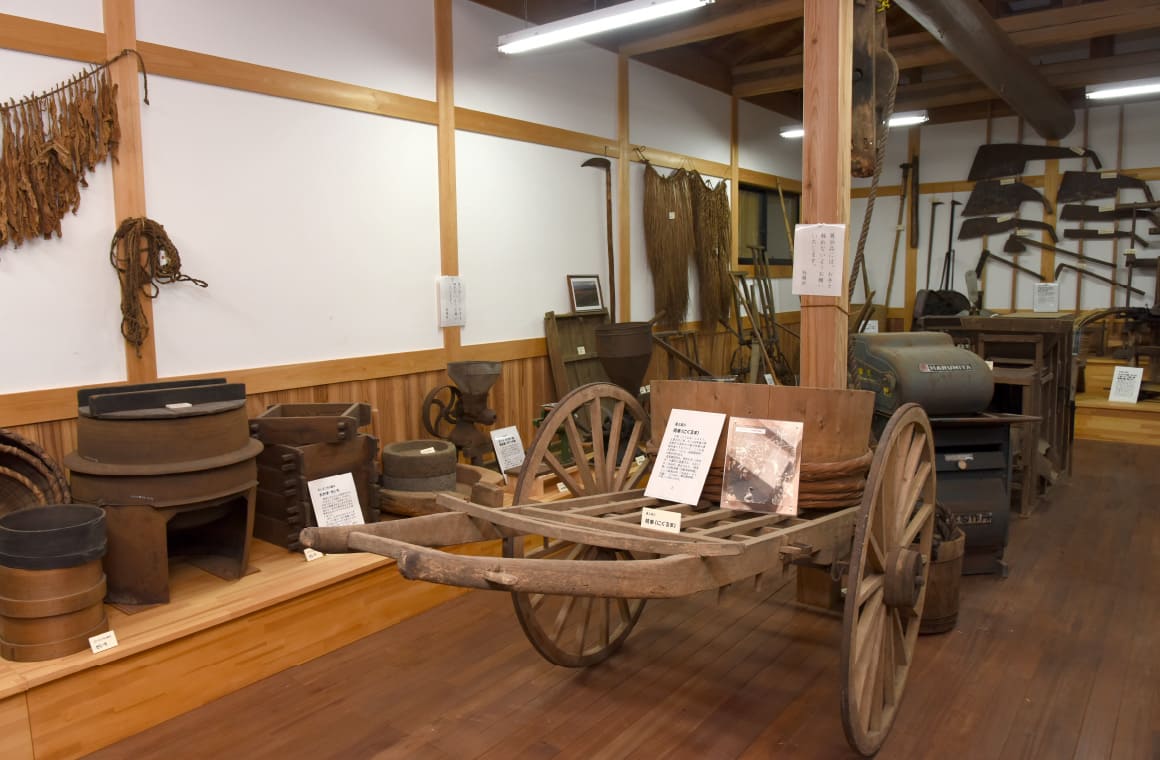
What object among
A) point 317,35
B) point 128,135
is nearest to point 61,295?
point 128,135

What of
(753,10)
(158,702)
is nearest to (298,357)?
(158,702)

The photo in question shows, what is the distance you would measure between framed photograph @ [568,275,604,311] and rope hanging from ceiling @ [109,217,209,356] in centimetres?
272

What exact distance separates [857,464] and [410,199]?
9.48ft

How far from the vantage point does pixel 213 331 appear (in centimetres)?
358

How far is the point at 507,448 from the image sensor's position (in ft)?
15.2

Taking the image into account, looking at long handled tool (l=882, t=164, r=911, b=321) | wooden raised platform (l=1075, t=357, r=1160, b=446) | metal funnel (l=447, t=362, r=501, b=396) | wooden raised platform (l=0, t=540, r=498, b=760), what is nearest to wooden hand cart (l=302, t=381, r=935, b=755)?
wooden raised platform (l=0, t=540, r=498, b=760)

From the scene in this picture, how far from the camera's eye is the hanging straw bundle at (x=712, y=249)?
6746mm

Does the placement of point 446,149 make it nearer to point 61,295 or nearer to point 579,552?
point 61,295

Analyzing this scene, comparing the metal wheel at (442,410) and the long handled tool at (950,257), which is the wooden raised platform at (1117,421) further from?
the metal wheel at (442,410)

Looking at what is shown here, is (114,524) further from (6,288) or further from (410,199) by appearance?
(410,199)

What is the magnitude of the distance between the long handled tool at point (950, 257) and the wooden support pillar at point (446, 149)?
620cm

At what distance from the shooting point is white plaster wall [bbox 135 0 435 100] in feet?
11.2

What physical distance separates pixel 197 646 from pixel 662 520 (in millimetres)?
1645

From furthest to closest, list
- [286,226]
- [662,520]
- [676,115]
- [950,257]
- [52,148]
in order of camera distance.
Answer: [950,257] < [676,115] < [286,226] < [52,148] < [662,520]
